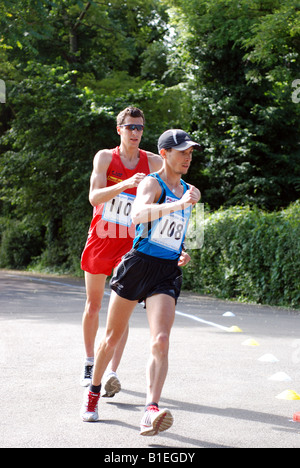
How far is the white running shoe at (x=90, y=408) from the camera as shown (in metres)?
5.09

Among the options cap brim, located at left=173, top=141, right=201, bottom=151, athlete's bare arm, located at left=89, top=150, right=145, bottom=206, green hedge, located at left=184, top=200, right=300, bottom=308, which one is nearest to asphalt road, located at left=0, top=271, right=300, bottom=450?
athlete's bare arm, located at left=89, top=150, right=145, bottom=206

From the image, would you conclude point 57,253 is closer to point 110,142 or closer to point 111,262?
point 110,142

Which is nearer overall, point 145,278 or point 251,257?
point 145,278

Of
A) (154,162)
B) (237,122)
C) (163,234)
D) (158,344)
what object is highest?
(237,122)

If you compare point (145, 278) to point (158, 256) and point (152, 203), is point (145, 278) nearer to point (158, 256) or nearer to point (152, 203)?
point (158, 256)

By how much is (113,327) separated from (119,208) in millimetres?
1270

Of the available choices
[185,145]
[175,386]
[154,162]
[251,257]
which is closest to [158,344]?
[185,145]

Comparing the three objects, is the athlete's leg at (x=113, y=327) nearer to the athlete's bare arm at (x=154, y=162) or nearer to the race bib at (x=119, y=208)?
the race bib at (x=119, y=208)

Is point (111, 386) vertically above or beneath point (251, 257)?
beneath

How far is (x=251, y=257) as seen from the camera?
589 inches

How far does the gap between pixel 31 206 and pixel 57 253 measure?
7.29 feet

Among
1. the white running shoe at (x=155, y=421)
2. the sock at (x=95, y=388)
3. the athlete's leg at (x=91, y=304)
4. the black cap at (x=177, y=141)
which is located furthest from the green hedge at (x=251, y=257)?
the white running shoe at (x=155, y=421)

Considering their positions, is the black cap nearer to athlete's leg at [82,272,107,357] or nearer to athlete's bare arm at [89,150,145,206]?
athlete's bare arm at [89,150,145,206]

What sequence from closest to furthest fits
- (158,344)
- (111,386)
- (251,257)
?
(158,344), (111,386), (251,257)
